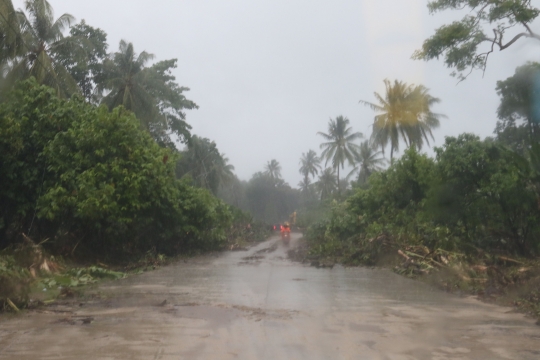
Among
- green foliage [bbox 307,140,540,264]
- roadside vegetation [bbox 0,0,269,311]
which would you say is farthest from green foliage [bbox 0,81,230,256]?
green foliage [bbox 307,140,540,264]

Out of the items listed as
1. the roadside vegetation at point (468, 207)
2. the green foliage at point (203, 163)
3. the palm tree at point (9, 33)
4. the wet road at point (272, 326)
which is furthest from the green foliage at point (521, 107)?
the green foliage at point (203, 163)

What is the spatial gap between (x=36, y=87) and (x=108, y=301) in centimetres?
1120

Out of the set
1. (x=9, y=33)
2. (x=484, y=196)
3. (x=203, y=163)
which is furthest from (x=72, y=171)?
(x=203, y=163)

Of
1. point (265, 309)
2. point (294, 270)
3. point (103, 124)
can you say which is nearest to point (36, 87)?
point (103, 124)

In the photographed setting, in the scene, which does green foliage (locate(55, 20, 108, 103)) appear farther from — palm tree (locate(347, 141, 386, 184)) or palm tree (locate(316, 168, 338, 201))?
palm tree (locate(316, 168, 338, 201))

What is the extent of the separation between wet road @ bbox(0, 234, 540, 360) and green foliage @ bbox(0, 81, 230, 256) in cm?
599

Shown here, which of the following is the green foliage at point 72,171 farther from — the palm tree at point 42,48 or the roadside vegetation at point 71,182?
the palm tree at point 42,48

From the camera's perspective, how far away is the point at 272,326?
8398 millimetres

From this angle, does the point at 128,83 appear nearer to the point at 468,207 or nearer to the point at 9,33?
the point at 9,33

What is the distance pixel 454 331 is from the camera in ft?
26.7

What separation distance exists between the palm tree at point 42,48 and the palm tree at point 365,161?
30.6 meters

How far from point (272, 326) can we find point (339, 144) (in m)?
43.9

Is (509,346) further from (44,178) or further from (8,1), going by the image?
(8,1)

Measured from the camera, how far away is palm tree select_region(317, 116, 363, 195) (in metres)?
51.0
